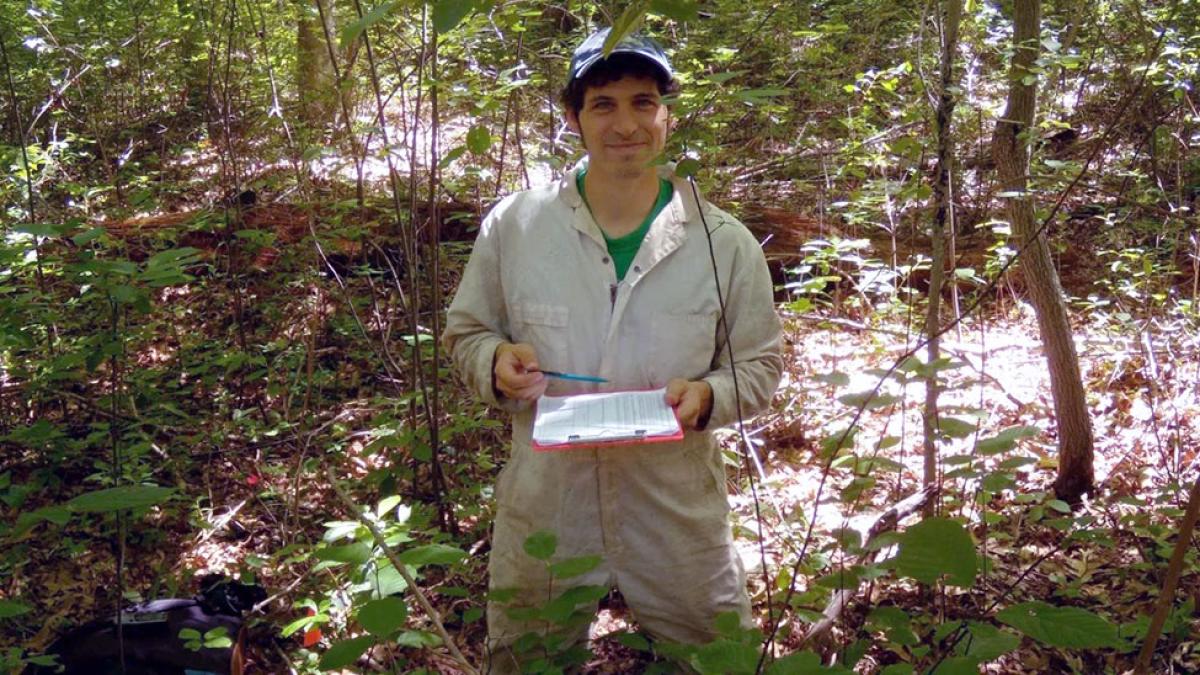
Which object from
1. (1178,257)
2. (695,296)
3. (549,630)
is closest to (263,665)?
(549,630)

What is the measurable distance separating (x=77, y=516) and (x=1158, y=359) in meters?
5.53

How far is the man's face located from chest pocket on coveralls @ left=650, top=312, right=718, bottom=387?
397 mm

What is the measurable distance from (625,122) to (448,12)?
1.00 m

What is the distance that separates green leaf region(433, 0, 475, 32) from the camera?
1.09 meters

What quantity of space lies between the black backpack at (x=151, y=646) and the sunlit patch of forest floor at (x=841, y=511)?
248mm

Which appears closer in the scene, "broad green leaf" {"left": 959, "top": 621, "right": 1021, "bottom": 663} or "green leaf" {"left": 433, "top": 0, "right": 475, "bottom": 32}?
"green leaf" {"left": 433, "top": 0, "right": 475, "bottom": 32}

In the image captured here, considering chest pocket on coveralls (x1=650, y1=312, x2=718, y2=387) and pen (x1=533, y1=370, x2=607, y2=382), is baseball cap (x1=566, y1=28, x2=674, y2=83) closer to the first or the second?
chest pocket on coveralls (x1=650, y1=312, x2=718, y2=387)

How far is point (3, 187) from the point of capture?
6059mm

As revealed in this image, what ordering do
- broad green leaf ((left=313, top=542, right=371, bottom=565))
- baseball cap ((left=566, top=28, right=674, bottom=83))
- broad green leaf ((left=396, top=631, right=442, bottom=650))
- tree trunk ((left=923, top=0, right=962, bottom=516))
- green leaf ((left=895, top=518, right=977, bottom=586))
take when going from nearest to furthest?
green leaf ((left=895, top=518, right=977, bottom=586)) → broad green leaf ((left=313, top=542, right=371, bottom=565)) → broad green leaf ((left=396, top=631, right=442, bottom=650)) → baseball cap ((left=566, top=28, right=674, bottom=83)) → tree trunk ((left=923, top=0, right=962, bottom=516))

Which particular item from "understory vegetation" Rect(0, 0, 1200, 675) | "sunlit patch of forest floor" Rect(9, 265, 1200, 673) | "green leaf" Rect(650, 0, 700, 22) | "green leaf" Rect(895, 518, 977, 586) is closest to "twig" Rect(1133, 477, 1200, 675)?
"understory vegetation" Rect(0, 0, 1200, 675)

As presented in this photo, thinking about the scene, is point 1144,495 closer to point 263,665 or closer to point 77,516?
point 263,665

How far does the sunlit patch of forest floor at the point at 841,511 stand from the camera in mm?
2727

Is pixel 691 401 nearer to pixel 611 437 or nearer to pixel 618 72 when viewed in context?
pixel 611 437

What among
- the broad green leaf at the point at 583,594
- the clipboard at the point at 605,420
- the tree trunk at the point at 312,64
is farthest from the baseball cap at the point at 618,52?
the tree trunk at the point at 312,64
